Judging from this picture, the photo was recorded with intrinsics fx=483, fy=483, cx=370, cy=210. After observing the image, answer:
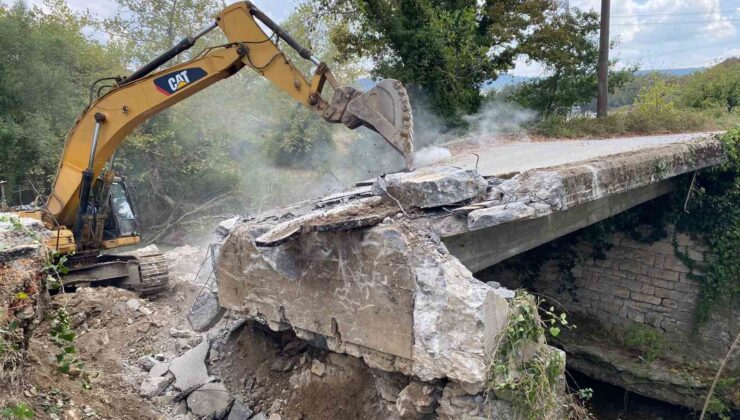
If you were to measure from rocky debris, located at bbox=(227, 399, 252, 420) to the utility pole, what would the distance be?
36.6 feet

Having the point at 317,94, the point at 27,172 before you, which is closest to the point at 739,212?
the point at 317,94

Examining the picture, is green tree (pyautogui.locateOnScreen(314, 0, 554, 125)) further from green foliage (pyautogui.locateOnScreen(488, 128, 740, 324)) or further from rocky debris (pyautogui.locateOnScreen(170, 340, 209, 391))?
rocky debris (pyautogui.locateOnScreen(170, 340, 209, 391))

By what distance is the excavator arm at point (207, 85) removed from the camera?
195 inches

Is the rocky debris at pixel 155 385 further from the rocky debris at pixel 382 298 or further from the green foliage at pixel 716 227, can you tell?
the green foliage at pixel 716 227

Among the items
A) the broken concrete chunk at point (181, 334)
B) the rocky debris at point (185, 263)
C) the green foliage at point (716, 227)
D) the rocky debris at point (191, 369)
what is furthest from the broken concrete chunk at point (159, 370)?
the green foliage at point (716, 227)

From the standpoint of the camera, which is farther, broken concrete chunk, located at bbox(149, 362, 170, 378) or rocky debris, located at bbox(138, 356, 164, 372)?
rocky debris, located at bbox(138, 356, 164, 372)

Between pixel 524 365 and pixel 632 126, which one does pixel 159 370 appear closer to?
pixel 524 365

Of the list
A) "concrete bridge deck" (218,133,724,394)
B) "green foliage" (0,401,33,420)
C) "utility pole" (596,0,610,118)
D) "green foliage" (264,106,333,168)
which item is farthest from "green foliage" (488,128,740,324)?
"green foliage" (264,106,333,168)

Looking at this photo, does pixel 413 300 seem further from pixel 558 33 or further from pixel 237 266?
pixel 558 33

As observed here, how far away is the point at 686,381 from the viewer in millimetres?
7016

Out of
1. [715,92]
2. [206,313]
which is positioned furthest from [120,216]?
[715,92]

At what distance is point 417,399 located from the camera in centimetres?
317

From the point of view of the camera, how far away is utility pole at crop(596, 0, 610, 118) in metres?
12.0

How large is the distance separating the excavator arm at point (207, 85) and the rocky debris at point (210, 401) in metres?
2.74
